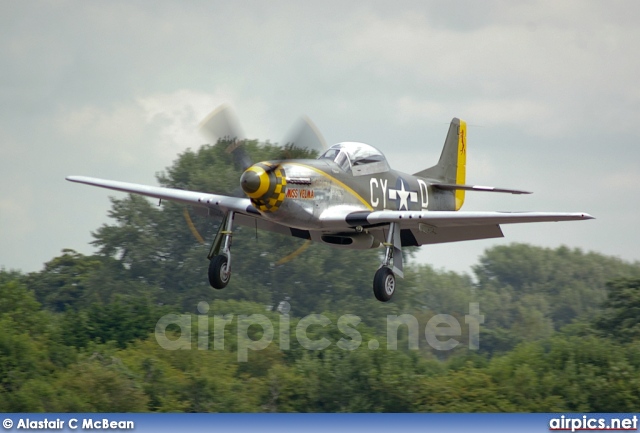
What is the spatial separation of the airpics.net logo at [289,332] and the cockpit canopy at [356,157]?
81.2 feet

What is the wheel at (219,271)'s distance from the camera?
23.3m

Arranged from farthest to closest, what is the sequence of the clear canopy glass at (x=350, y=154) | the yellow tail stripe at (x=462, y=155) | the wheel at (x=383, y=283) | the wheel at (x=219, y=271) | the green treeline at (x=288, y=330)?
1. the green treeline at (x=288, y=330)
2. the yellow tail stripe at (x=462, y=155)
3. the clear canopy glass at (x=350, y=154)
4. the wheel at (x=383, y=283)
5. the wheel at (x=219, y=271)

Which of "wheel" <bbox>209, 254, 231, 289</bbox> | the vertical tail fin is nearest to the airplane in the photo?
"wheel" <bbox>209, 254, 231, 289</bbox>

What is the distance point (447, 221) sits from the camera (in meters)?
23.7

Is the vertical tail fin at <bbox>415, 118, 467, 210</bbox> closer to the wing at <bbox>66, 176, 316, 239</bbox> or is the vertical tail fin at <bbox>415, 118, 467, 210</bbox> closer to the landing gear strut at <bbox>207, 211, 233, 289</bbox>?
the wing at <bbox>66, 176, 316, 239</bbox>

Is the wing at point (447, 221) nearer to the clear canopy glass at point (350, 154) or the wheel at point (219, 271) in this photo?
the clear canopy glass at point (350, 154)

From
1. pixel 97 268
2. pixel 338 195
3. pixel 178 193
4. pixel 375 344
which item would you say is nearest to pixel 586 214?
pixel 338 195

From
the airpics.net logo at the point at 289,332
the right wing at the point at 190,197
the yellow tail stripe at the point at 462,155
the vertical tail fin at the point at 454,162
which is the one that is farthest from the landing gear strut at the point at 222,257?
the airpics.net logo at the point at 289,332

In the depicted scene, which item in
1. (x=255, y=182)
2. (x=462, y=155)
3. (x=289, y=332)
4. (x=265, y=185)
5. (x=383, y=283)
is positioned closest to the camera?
(x=255, y=182)

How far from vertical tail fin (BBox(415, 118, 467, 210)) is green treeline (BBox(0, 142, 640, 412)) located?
14.5 feet

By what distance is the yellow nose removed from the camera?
2156cm

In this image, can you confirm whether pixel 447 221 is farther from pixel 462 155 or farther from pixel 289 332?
pixel 289 332

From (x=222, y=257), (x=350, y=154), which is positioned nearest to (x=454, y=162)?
(x=350, y=154)

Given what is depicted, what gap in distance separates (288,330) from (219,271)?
103 ft
